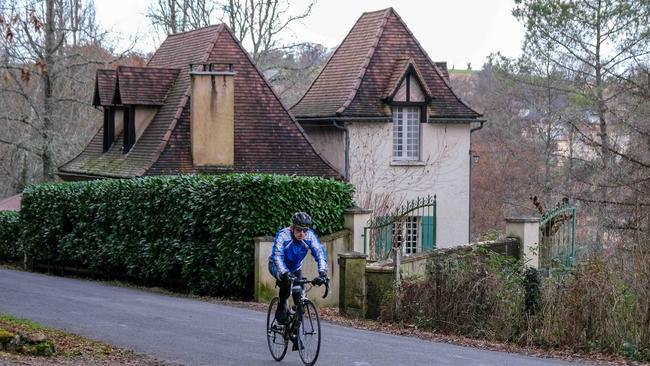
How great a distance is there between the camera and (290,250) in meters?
13.5

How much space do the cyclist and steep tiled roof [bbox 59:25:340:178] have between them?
61.7 ft

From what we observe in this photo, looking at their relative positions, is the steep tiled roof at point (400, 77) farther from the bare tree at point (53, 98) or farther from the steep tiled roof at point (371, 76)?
the bare tree at point (53, 98)

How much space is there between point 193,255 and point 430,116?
14628mm

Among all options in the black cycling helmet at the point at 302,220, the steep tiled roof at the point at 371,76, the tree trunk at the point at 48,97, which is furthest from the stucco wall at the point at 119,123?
the black cycling helmet at the point at 302,220

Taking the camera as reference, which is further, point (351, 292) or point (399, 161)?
point (399, 161)

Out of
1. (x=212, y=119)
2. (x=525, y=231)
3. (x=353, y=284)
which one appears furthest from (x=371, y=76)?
(x=353, y=284)

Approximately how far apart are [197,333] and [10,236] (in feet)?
77.3

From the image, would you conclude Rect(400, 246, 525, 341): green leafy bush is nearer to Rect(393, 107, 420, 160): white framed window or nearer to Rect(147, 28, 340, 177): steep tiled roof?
Rect(147, 28, 340, 177): steep tiled roof

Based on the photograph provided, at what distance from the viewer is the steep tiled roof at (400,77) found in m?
36.3

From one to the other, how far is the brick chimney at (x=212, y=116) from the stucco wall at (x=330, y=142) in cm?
452

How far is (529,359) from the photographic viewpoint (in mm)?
15125

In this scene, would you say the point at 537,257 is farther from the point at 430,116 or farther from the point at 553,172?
the point at 553,172

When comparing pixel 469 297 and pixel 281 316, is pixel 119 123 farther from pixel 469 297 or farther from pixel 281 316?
pixel 281 316

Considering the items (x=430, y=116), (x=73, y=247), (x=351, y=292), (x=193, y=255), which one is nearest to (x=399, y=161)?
(x=430, y=116)
